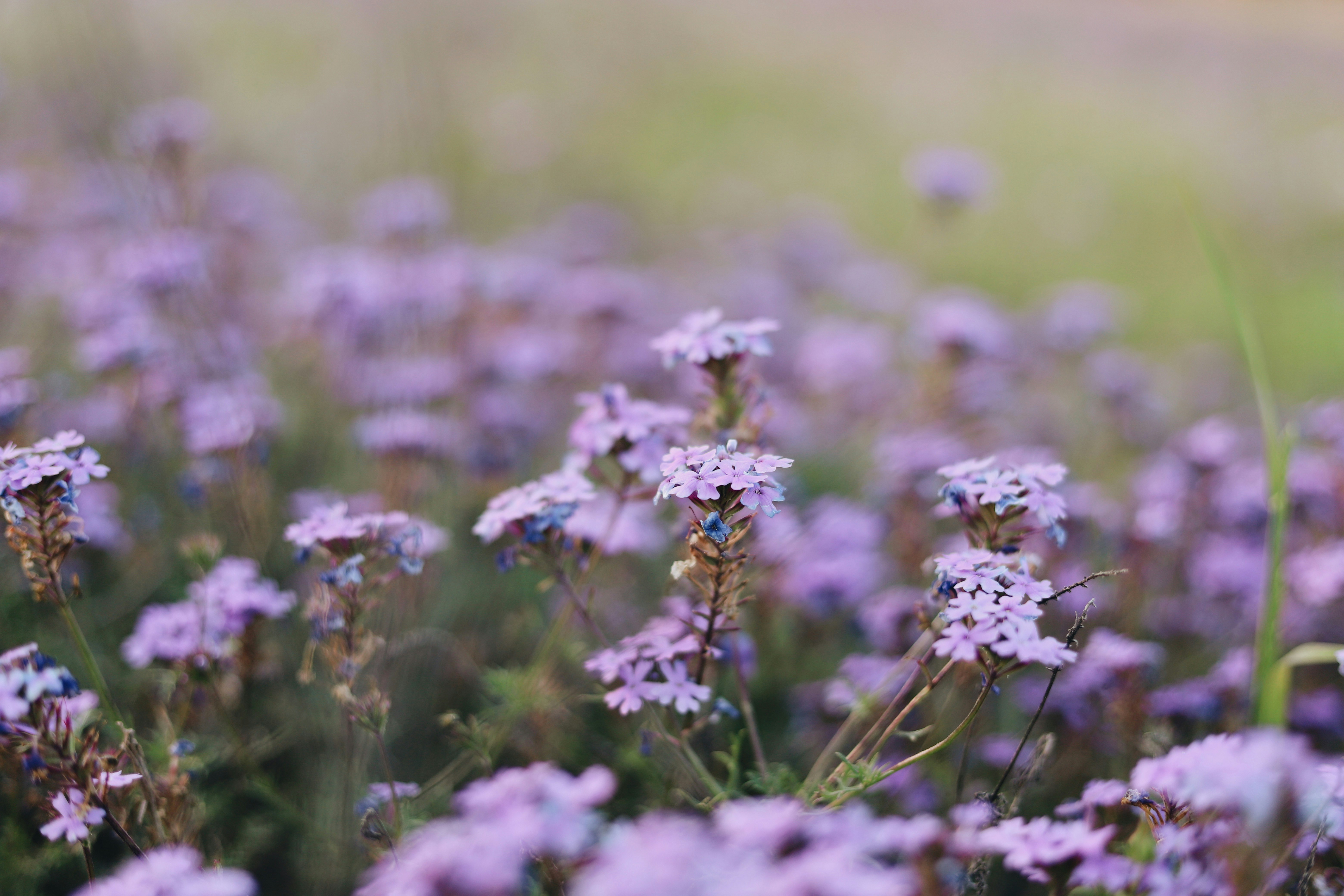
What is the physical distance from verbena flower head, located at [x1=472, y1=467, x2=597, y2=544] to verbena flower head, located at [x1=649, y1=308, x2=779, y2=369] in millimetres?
333

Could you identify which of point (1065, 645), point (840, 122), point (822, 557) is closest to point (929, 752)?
point (1065, 645)

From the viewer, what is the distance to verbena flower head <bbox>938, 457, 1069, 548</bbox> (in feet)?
5.45

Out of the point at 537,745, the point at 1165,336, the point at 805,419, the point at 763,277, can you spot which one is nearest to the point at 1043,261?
the point at 1165,336

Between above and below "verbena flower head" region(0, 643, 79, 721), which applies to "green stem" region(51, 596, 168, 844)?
below

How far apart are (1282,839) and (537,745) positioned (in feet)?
5.35

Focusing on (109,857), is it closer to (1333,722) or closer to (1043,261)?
(1333,722)

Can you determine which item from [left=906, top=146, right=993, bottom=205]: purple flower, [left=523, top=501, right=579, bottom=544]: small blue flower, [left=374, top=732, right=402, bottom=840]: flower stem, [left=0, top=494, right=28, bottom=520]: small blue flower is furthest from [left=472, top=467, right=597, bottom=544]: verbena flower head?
[left=906, top=146, right=993, bottom=205]: purple flower

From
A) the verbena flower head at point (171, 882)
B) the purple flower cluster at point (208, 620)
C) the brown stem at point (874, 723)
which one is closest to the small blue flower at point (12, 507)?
the purple flower cluster at point (208, 620)

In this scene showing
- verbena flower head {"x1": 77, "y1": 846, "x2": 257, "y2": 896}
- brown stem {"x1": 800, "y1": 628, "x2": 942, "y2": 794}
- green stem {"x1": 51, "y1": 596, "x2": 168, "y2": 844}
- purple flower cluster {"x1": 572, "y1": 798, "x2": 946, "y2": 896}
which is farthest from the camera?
brown stem {"x1": 800, "y1": 628, "x2": 942, "y2": 794}

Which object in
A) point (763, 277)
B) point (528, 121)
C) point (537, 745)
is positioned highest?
point (528, 121)

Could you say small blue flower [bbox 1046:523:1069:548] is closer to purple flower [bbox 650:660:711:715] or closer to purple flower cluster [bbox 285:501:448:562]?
purple flower [bbox 650:660:711:715]

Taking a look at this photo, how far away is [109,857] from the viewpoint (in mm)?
2291

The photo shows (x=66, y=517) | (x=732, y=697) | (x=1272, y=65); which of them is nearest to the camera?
(x=66, y=517)

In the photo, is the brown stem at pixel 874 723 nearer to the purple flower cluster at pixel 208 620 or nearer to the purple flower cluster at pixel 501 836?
the purple flower cluster at pixel 501 836
